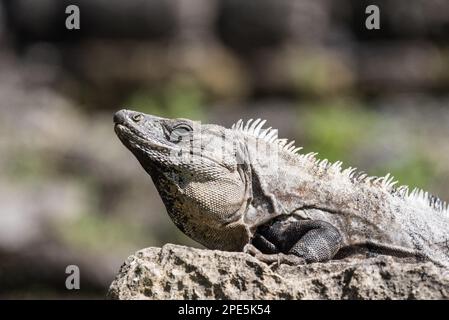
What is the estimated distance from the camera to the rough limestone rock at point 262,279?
6133 millimetres

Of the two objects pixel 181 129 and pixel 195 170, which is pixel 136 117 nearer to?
pixel 181 129

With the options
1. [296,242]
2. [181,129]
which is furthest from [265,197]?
[181,129]

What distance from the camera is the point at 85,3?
22266 millimetres

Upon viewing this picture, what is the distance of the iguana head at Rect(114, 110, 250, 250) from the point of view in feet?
22.9

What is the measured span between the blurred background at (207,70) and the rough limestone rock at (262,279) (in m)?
13.1

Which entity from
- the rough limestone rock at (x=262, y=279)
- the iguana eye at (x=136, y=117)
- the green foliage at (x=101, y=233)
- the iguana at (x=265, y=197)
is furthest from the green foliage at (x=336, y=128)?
the rough limestone rock at (x=262, y=279)

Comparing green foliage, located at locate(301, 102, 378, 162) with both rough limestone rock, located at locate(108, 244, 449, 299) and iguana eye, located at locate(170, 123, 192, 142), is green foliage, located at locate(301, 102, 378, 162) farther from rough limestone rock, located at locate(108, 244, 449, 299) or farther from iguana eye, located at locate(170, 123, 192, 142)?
rough limestone rock, located at locate(108, 244, 449, 299)

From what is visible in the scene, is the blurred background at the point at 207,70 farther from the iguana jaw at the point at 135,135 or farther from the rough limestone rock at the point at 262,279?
the rough limestone rock at the point at 262,279

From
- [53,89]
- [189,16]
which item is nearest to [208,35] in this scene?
[189,16]

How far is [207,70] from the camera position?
72.5ft

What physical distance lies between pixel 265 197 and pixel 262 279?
3.33 feet

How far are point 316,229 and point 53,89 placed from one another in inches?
629

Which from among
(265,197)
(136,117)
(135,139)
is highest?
(136,117)
